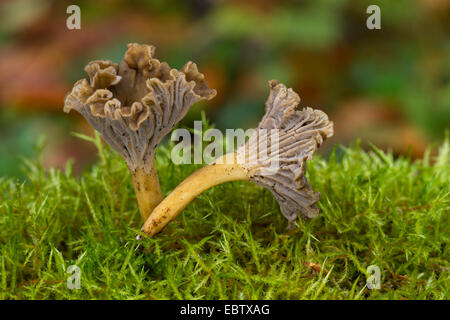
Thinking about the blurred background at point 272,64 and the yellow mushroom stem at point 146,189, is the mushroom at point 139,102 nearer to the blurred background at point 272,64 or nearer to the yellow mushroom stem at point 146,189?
the yellow mushroom stem at point 146,189

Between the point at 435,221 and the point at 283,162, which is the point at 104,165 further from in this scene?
the point at 435,221

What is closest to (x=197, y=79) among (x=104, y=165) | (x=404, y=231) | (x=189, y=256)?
(x=189, y=256)

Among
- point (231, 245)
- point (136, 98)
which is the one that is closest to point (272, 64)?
point (136, 98)

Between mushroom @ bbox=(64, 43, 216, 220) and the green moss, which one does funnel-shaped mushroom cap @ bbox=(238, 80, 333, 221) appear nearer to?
the green moss

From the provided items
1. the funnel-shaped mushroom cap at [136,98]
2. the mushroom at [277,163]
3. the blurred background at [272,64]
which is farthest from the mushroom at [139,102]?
the blurred background at [272,64]

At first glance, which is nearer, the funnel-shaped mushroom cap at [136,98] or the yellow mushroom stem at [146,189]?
the funnel-shaped mushroom cap at [136,98]

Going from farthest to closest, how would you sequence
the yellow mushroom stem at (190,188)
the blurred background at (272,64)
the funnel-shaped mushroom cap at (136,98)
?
the blurred background at (272,64) → the yellow mushroom stem at (190,188) → the funnel-shaped mushroom cap at (136,98)
